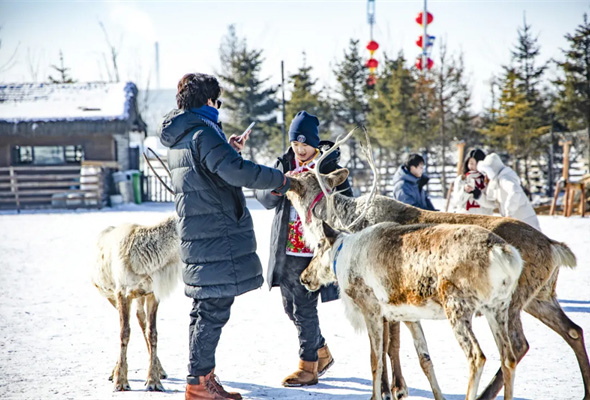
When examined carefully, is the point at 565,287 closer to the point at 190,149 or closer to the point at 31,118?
the point at 190,149

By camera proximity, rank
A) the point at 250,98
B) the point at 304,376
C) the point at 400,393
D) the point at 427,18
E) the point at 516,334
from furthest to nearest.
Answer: the point at 250,98 < the point at 427,18 < the point at 304,376 < the point at 400,393 < the point at 516,334

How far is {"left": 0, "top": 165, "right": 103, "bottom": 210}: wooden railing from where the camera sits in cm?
2086

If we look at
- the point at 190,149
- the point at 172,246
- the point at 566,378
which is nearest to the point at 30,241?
the point at 172,246

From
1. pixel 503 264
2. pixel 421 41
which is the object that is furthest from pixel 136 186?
pixel 503 264

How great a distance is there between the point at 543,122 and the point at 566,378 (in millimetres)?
24756

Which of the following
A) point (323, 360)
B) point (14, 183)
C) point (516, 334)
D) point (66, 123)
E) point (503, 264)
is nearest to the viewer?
point (503, 264)

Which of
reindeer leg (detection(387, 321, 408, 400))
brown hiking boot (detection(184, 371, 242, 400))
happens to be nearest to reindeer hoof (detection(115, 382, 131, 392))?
brown hiking boot (detection(184, 371, 242, 400))

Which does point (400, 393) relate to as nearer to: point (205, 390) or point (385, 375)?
point (385, 375)

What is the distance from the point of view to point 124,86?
2436 centimetres

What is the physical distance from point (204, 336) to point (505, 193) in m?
4.48

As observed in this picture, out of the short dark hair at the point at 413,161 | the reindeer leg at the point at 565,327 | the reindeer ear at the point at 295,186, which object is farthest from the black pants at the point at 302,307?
the short dark hair at the point at 413,161

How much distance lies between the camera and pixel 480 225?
3.88 m

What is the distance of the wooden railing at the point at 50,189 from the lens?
821 inches

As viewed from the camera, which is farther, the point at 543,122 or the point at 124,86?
the point at 543,122
